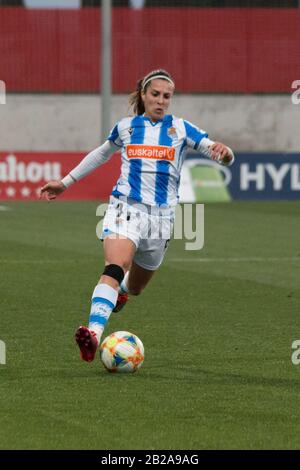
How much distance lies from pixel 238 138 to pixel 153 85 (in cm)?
3445

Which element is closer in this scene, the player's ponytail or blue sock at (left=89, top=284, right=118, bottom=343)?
blue sock at (left=89, top=284, right=118, bottom=343)

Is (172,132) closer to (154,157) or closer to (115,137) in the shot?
(154,157)

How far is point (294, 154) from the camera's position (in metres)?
30.2

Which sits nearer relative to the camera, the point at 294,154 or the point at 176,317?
the point at 176,317

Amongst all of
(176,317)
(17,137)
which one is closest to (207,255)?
(176,317)

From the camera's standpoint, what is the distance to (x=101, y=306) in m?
9.07

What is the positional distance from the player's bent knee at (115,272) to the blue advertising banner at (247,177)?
20182 mm

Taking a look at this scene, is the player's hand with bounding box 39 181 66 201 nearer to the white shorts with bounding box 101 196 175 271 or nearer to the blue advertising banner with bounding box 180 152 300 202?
the white shorts with bounding box 101 196 175 271

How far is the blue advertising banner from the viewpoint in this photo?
29766 mm

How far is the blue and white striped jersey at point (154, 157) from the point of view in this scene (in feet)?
→ 31.8

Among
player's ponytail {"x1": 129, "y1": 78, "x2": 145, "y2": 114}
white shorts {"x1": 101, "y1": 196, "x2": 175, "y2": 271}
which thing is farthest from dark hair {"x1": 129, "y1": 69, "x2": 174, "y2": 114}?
white shorts {"x1": 101, "y1": 196, "x2": 175, "y2": 271}

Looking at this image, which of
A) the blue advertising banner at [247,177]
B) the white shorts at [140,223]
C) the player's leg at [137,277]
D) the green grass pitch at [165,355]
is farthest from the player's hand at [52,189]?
the blue advertising banner at [247,177]

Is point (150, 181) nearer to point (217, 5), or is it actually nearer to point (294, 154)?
point (294, 154)

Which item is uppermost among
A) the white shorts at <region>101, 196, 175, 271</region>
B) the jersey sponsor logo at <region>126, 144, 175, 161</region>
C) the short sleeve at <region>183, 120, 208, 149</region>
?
the short sleeve at <region>183, 120, 208, 149</region>
